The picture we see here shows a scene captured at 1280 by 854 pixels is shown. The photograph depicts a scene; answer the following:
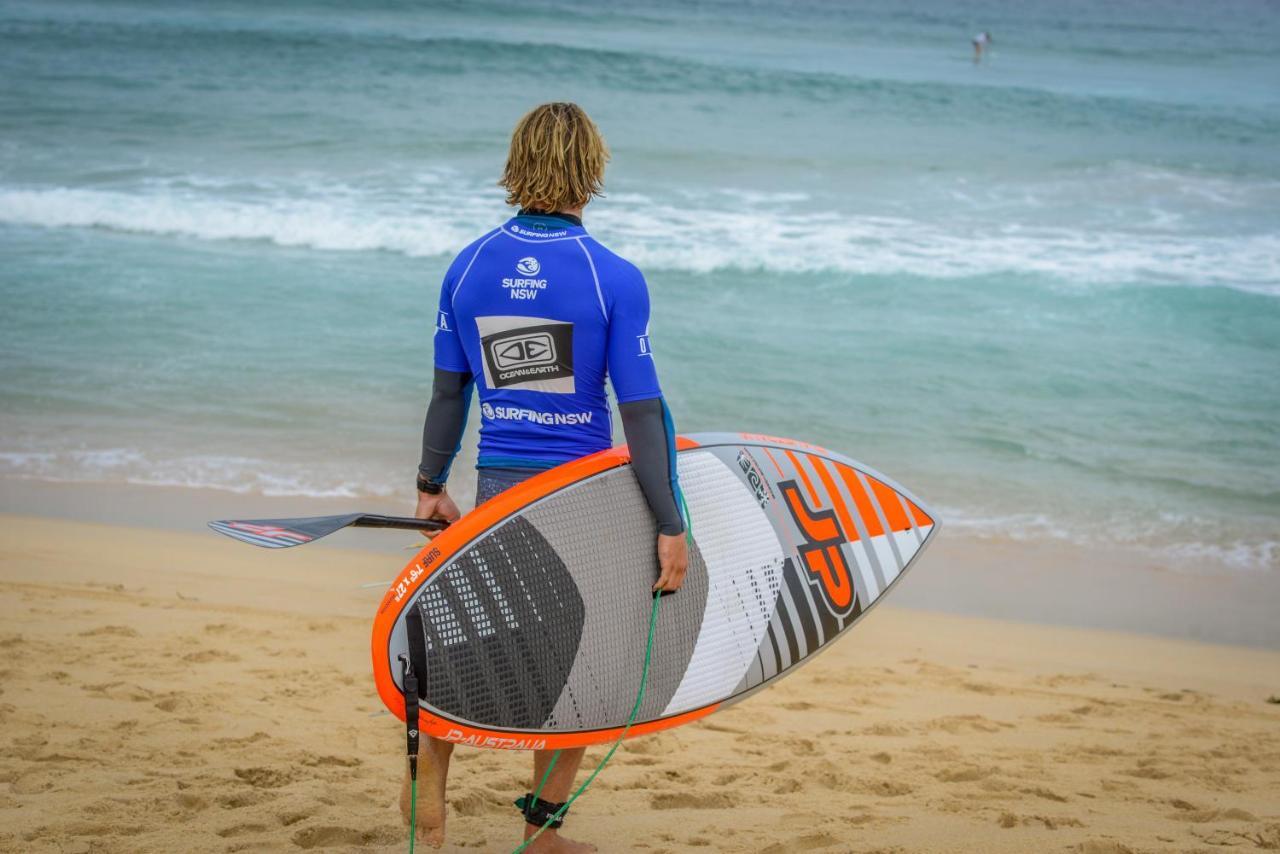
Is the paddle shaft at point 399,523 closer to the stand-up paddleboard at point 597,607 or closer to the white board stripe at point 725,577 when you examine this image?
the stand-up paddleboard at point 597,607

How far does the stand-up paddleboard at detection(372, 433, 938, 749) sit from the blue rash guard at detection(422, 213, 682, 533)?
117mm

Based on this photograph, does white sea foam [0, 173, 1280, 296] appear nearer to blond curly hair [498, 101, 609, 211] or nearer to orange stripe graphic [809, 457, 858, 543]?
orange stripe graphic [809, 457, 858, 543]

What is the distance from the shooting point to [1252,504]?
6.84m

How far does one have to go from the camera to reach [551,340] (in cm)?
262

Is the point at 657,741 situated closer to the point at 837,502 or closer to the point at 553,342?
the point at 837,502

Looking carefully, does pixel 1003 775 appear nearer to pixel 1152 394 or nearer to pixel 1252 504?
pixel 1252 504

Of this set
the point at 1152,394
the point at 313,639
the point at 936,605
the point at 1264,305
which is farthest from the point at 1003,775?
the point at 1264,305

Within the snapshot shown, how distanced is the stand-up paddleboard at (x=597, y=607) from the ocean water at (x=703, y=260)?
11.7 feet

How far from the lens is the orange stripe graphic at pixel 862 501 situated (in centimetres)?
346

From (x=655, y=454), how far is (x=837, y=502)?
3.01 feet

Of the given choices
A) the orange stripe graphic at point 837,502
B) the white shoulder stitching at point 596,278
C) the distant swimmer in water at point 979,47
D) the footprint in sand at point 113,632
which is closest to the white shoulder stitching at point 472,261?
the white shoulder stitching at point 596,278

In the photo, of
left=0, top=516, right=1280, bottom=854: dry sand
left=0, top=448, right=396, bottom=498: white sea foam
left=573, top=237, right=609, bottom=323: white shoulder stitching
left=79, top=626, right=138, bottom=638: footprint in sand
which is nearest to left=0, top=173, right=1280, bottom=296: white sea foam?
left=0, top=448, right=396, bottom=498: white sea foam

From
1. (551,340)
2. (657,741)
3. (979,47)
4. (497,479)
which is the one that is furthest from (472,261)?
(979,47)

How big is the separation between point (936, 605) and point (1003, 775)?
74.6 inches
